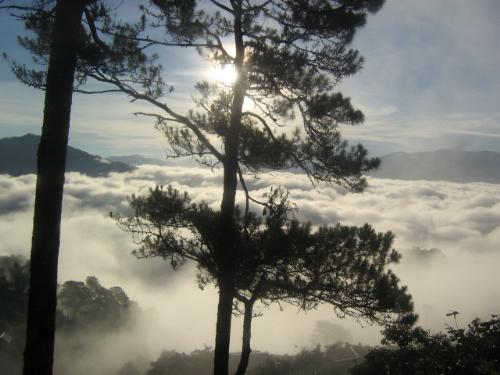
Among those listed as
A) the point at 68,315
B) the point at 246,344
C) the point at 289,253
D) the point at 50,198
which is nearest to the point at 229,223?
the point at 289,253

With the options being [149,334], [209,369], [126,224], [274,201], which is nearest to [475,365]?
[274,201]

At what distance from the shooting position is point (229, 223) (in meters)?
6.91

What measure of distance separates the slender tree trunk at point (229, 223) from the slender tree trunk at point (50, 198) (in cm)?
261

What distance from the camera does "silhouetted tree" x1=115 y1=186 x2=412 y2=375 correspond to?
7109mm

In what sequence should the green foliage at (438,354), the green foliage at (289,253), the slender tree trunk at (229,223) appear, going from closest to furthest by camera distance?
1. the green foliage at (438,354)
2. the slender tree trunk at (229,223)
3. the green foliage at (289,253)

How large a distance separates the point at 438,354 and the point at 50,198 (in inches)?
257

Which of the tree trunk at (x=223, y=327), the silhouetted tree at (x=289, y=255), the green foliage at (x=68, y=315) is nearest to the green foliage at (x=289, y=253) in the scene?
the silhouetted tree at (x=289, y=255)

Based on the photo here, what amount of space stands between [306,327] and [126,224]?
84.8 metres

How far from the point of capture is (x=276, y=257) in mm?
6891

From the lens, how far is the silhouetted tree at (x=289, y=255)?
711 centimetres

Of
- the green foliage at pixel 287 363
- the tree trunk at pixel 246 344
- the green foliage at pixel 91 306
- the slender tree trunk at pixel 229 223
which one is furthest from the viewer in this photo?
the green foliage at pixel 91 306

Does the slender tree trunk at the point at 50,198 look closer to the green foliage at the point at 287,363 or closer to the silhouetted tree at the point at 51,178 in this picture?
the silhouetted tree at the point at 51,178

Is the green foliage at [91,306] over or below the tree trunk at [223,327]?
below

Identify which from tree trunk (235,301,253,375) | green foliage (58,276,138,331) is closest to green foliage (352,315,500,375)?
tree trunk (235,301,253,375)
